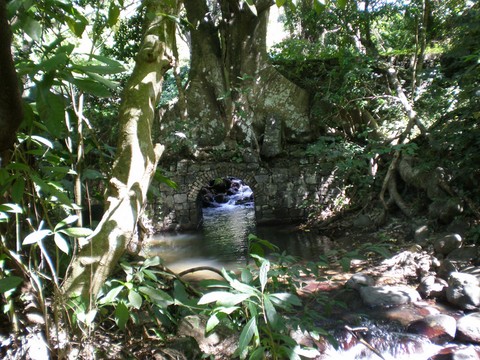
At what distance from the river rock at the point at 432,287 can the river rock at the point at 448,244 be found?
763 mm

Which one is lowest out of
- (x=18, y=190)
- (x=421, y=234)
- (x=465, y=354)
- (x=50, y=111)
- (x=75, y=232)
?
(x=465, y=354)

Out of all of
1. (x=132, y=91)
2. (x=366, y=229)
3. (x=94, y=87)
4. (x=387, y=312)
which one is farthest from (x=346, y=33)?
(x=94, y=87)

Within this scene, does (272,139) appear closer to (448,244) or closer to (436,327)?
(448,244)

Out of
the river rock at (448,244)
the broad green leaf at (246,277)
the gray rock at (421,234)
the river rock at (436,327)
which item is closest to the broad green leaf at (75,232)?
the broad green leaf at (246,277)

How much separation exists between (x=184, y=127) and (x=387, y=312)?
563 cm

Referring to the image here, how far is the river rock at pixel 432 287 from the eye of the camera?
156 inches

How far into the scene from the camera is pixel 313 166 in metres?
8.47

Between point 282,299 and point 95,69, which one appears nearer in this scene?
point 95,69

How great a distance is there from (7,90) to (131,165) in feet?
1.91

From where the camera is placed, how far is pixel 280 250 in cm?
540

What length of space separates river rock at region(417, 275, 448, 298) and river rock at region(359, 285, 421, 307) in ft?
0.28

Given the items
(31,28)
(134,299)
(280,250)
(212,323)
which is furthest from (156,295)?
(280,250)

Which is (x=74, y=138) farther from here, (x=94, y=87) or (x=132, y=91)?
(x=94, y=87)

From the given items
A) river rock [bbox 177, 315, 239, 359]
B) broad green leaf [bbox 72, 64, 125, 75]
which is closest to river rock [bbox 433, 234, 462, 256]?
river rock [bbox 177, 315, 239, 359]
